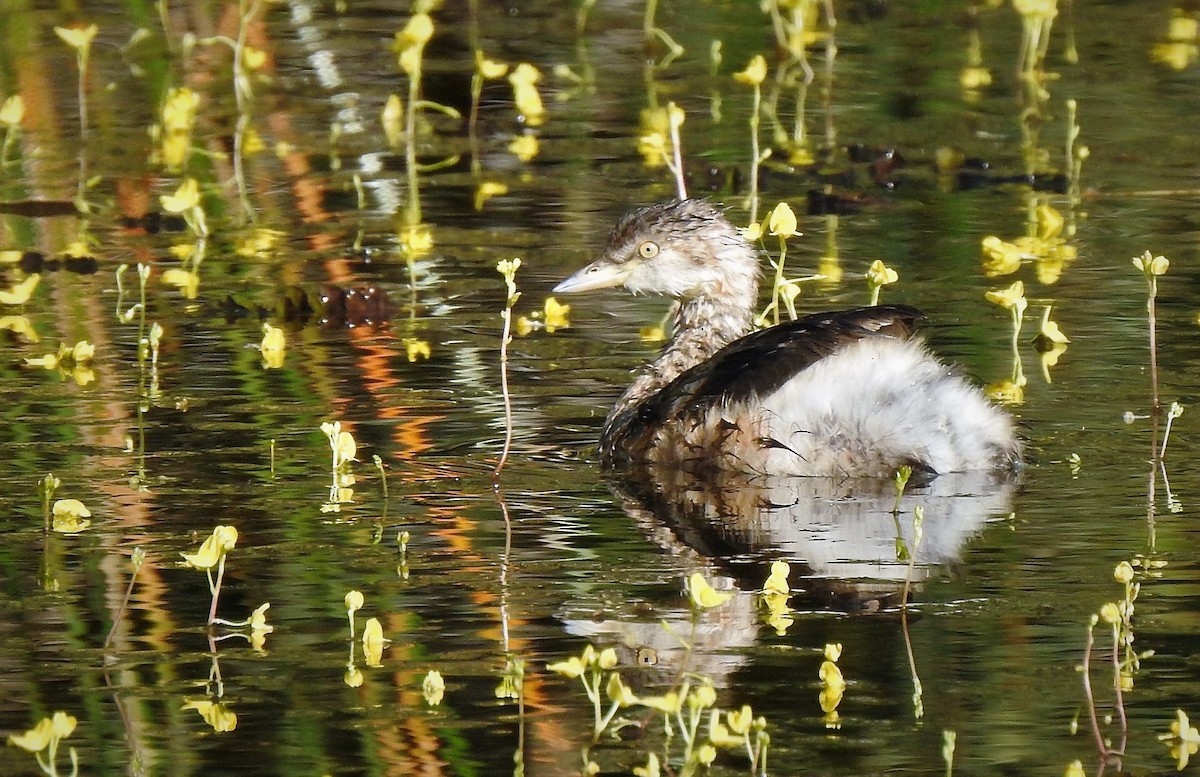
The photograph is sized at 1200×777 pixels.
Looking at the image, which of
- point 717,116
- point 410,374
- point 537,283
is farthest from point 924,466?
point 717,116

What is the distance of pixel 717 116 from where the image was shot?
1253 cm

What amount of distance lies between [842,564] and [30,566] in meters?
2.09

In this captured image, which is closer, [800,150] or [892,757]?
[892,757]

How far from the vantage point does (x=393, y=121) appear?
12.5 m

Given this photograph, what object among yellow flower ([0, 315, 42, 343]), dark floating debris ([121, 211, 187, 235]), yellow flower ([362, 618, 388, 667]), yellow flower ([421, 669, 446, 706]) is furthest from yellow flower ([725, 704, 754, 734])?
dark floating debris ([121, 211, 187, 235])

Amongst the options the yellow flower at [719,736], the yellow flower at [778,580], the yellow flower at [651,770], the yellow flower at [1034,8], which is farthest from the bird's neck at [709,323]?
the yellow flower at [1034,8]

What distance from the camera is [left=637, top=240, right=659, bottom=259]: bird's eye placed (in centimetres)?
815

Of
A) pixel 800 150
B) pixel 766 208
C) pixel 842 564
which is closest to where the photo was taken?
pixel 842 564

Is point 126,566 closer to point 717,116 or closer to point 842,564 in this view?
point 842,564

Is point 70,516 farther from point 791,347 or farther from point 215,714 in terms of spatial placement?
point 791,347

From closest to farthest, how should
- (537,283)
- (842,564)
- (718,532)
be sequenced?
1. (842,564)
2. (718,532)
3. (537,283)

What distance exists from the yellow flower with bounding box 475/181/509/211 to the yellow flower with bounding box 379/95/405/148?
1029 mm

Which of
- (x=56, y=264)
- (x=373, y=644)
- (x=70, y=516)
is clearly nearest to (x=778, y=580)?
(x=373, y=644)

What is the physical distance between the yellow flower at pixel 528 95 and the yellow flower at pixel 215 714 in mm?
6697
